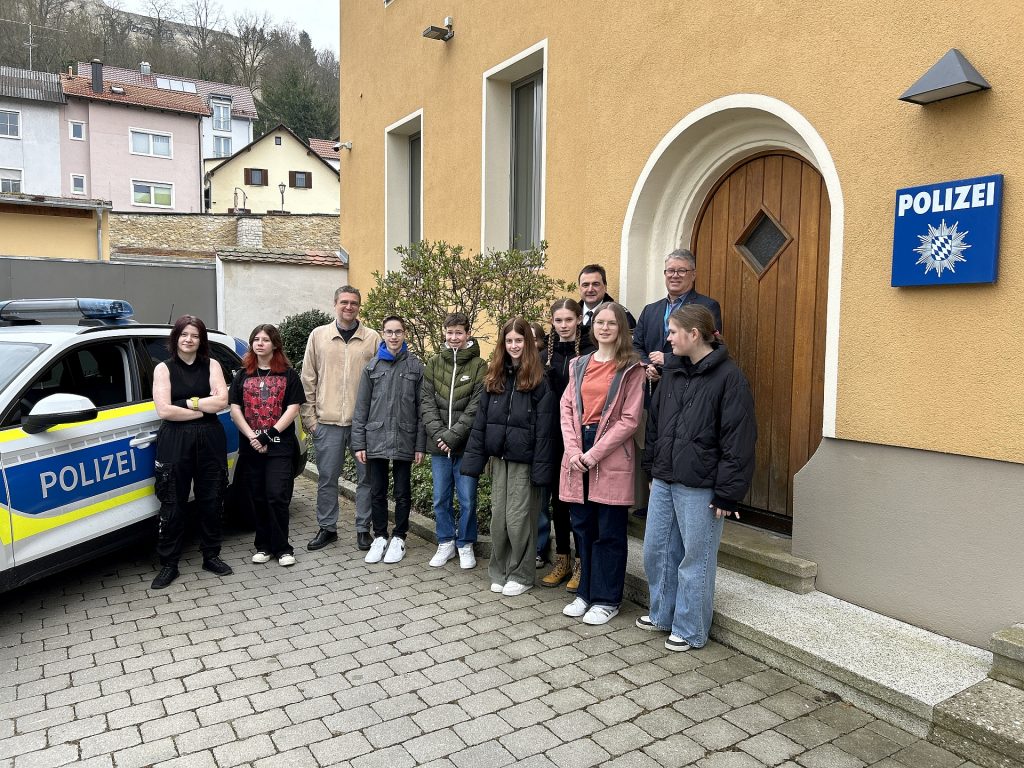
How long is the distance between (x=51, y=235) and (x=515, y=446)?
16622mm

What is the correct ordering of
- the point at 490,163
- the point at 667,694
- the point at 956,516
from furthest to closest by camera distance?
the point at 490,163 → the point at 956,516 → the point at 667,694

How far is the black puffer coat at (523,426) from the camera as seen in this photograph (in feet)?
15.4

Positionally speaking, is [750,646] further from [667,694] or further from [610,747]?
[610,747]

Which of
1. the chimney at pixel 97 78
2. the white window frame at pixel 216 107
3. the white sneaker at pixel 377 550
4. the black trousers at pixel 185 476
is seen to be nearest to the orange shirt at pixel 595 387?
the white sneaker at pixel 377 550

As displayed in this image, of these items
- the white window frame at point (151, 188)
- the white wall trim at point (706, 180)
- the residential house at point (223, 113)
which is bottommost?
the white wall trim at point (706, 180)

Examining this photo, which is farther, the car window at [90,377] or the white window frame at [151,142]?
the white window frame at [151,142]

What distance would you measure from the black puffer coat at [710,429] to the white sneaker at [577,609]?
98 centimetres

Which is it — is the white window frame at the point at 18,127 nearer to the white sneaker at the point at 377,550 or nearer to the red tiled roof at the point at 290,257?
the red tiled roof at the point at 290,257

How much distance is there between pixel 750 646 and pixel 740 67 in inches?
142

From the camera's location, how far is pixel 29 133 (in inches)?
1521

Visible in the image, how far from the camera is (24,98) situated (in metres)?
38.0

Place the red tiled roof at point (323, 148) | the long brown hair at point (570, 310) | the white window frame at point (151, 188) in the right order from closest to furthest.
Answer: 1. the long brown hair at point (570, 310)
2. the white window frame at point (151, 188)
3. the red tiled roof at point (323, 148)

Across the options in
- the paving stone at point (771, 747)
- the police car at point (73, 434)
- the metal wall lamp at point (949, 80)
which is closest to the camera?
the paving stone at point (771, 747)

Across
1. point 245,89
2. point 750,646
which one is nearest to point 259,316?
point 750,646
